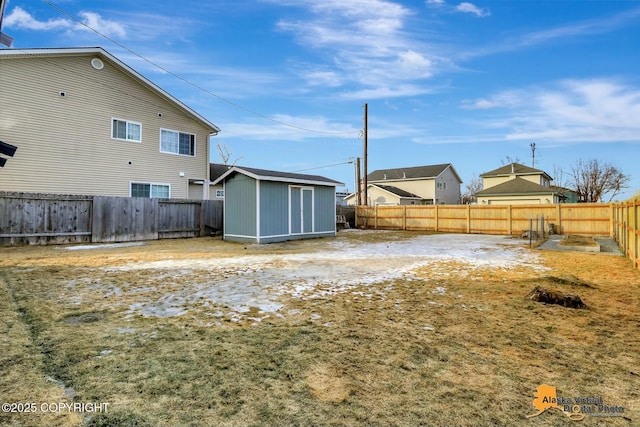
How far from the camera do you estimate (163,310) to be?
442cm

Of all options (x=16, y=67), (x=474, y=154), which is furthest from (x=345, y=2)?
(x=474, y=154)

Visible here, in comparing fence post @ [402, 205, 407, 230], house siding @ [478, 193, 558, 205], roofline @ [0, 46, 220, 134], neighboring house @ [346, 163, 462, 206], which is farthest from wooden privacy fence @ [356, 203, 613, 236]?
neighboring house @ [346, 163, 462, 206]

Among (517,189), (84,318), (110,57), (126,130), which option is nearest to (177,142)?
(126,130)

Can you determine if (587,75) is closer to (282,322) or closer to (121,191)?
(282,322)

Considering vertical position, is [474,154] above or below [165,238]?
above

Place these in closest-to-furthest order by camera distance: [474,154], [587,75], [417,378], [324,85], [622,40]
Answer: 1. [417,378]
2. [622,40]
3. [587,75]
4. [324,85]
5. [474,154]

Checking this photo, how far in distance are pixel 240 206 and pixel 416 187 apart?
27718mm

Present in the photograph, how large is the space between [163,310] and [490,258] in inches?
335

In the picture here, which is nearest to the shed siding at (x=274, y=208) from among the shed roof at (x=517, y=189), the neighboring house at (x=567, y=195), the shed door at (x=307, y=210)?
the shed door at (x=307, y=210)

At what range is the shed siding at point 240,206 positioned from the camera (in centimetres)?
Result: 1319

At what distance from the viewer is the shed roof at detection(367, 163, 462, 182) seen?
36.6 metres

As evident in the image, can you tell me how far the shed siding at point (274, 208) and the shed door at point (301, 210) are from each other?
1.10 feet

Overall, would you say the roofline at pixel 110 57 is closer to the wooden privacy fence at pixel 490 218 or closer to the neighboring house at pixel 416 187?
the wooden privacy fence at pixel 490 218

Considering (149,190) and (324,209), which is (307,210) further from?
(149,190)
